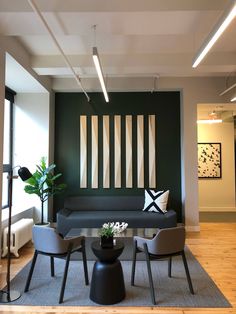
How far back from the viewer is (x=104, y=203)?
5.77m

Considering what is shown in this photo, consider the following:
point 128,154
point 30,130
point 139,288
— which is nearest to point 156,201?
point 128,154

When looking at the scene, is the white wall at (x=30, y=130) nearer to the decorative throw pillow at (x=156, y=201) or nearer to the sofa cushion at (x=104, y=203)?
the sofa cushion at (x=104, y=203)

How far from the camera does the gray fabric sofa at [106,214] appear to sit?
16.2 ft

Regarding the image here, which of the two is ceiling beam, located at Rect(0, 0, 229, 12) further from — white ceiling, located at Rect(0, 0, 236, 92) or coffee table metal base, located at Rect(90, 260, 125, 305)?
coffee table metal base, located at Rect(90, 260, 125, 305)

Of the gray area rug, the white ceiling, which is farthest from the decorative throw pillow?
the white ceiling

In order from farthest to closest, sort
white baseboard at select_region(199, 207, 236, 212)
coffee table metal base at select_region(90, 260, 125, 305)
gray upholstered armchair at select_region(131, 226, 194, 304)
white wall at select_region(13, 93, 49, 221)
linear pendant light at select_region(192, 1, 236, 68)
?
white baseboard at select_region(199, 207, 236, 212) → white wall at select_region(13, 93, 49, 221) → gray upholstered armchair at select_region(131, 226, 194, 304) → coffee table metal base at select_region(90, 260, 125, 305) → linear pendant light at select_region(192, 1, 236, 68)

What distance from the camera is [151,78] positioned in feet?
18.9

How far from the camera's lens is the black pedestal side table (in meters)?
2.72

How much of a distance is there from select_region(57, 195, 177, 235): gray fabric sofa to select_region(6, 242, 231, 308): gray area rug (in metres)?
1.17

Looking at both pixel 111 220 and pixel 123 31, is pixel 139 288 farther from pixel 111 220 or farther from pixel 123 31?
pixel 123 31

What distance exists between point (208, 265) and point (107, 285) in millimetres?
1841

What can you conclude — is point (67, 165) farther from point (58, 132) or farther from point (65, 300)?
point (65, 300)

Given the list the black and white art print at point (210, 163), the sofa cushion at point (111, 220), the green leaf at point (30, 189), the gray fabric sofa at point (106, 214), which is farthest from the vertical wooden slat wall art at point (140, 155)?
the black and white art print at point (210, 163)

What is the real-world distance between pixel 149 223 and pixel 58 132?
3.05 metres
